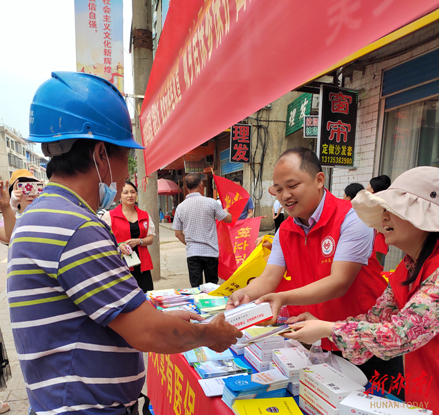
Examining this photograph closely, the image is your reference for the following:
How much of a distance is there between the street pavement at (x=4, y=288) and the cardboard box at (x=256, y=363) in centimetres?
170

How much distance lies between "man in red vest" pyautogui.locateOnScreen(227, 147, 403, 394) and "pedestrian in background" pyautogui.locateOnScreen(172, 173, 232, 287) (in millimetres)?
2409

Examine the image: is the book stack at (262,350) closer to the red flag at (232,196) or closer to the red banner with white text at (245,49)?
the red banner with white text at (245,49)

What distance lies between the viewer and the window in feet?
13.1

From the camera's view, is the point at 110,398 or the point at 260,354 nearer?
the point at 110,398

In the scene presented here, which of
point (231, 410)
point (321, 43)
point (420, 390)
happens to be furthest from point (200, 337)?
point (321, 43)

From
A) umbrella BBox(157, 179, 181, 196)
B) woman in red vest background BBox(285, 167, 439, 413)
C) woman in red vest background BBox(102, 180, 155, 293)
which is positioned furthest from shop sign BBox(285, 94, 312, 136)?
umbrella BBox(157, 179, 181, 196)

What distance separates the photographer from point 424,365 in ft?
3.82

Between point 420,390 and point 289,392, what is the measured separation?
56 centimetres

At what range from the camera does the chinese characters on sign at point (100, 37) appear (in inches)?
191

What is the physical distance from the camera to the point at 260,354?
5.37 ft

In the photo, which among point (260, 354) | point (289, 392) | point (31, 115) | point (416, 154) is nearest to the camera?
point (31, 115)

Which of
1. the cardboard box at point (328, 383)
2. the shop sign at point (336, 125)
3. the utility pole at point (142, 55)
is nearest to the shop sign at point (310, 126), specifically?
the shop sign at point (336, 125)

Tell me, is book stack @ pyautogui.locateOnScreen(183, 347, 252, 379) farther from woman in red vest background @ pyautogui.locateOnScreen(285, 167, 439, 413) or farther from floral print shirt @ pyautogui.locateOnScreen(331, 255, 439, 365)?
floral print shirt @ pyautogui.locateOnScreen(331, 255, 439, 365)

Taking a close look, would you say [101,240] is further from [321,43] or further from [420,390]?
[420,390]
